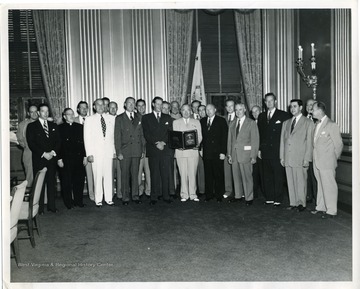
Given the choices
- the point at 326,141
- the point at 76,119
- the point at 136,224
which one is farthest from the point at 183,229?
the point at 76,119

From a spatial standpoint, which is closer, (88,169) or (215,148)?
(215,148)

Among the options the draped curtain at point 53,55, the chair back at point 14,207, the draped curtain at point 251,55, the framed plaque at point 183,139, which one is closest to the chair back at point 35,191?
the chair back at point 14,207

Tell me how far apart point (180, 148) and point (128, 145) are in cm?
71

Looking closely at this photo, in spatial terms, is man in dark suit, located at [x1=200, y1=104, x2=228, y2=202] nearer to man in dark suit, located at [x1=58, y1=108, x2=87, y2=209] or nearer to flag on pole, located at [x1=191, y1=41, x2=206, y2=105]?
man in dark suit, located at [x1=58, y1=108, x2=87, y2=209]

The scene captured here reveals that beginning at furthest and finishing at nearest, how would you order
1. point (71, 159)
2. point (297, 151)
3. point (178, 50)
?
point (178, 50)
point (71, 159)
point (297, 151)

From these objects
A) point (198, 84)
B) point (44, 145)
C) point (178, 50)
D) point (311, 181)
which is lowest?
point (311, 181)

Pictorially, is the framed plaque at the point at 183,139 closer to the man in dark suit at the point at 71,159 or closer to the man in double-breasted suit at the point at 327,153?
the man in dark suit at the point at 71,159

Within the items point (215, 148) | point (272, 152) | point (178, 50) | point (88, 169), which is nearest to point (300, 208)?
point (272, 152)

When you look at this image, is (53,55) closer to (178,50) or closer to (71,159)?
(178,50)

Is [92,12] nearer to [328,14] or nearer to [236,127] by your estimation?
[236,127]

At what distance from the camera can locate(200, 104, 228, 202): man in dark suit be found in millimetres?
5391

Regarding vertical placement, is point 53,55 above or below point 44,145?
above

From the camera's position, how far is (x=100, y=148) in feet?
17.3

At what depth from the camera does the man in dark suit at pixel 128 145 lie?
5324mm
